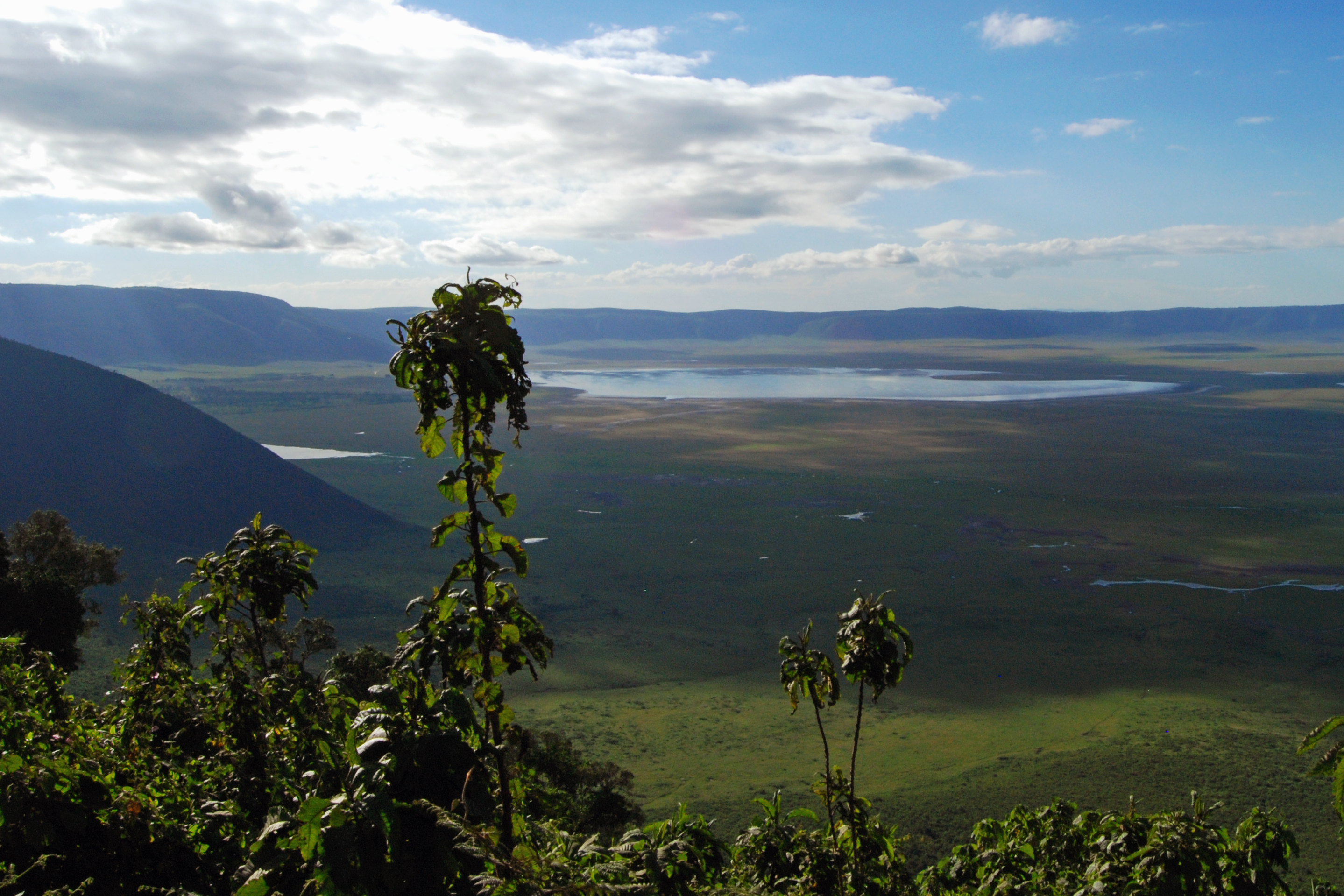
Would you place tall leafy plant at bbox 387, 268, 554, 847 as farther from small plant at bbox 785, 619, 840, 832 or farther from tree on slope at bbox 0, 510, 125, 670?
tree on slope at bbox 0, 510, 125, 670

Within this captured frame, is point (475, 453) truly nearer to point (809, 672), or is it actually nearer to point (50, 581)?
point (809, 672)

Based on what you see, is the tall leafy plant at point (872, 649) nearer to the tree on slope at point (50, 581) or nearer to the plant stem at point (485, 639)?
the plant stem at point (485, 639)

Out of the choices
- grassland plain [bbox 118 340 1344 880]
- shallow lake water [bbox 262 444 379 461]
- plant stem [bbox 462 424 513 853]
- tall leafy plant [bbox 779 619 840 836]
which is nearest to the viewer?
plant stem [bbox 462 424 513 853]

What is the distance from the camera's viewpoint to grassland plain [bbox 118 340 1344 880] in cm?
2580

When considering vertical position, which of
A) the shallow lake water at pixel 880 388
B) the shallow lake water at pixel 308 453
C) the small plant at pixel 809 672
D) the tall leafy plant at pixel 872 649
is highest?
the shallow lake water at pixel 880 388

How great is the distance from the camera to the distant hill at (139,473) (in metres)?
50.7

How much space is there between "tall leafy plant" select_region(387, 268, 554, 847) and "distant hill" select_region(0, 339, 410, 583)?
47.6 m

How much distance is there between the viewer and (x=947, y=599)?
43812 mm

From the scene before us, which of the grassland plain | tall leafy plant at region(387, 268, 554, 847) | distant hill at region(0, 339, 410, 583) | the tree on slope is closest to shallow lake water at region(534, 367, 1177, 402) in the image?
the grassland plain

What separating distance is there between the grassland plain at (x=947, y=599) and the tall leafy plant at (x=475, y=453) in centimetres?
1928

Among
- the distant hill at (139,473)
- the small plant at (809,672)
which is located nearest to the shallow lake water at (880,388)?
the distant hill at (139,473)

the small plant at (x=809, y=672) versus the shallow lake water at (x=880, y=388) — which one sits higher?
the shallow lake water at (x=880, y=388)

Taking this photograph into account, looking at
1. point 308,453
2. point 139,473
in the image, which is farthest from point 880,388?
point 139,473

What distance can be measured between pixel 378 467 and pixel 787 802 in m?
69.3
